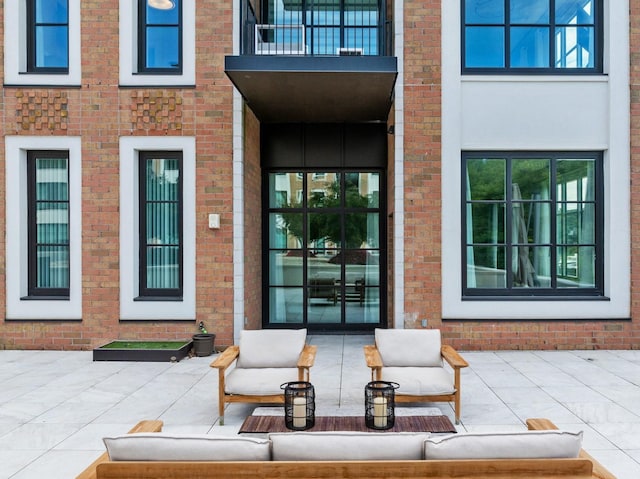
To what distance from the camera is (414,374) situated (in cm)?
486

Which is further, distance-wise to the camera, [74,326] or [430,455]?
[74,326]

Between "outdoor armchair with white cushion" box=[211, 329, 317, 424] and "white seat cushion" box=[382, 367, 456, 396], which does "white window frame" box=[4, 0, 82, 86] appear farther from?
"white seat cushion" box=[382, 367, 456, 396]

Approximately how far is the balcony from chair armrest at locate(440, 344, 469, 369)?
3.61 m

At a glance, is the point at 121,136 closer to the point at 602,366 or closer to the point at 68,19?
the point at 68,19

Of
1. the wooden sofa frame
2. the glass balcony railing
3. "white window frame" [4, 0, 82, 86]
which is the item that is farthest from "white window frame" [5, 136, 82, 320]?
the wooden sofa frame

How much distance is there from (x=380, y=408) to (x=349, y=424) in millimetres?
296

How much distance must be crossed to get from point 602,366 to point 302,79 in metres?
5.78

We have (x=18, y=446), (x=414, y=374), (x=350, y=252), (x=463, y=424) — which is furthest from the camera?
(x=350, y=252)

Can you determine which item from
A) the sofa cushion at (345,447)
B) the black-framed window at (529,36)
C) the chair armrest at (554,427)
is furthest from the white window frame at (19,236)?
the chair armrest at (554,427)

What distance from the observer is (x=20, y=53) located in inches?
295

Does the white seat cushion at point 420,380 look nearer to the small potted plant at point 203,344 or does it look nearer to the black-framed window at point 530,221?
the black-framed window at point 530,221

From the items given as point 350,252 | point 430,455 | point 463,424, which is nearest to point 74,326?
point 350,252

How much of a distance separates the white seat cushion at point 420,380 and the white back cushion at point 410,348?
15 centimetres

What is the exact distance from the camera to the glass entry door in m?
8.92
